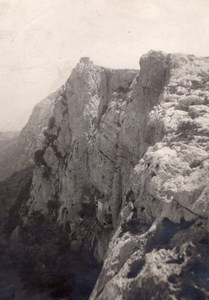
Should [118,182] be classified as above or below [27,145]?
above

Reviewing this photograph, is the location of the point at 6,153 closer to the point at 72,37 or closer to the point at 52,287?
the point at 52,287

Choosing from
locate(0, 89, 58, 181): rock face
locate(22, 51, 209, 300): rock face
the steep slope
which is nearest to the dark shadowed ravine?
locate(22, 51, 209, 300): rock face

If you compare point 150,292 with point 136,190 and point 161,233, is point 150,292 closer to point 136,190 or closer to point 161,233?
point 161,233

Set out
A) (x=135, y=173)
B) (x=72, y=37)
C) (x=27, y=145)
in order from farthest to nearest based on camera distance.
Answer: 1. (x=72, y=37)
2. (x=27, y=145)
3. (x=135, y=173)

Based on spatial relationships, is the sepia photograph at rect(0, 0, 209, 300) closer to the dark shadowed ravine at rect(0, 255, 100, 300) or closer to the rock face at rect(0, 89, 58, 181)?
the dark shadowed ravine at rect(0, 255, 100, 300)

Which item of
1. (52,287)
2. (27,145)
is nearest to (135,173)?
(52,287)

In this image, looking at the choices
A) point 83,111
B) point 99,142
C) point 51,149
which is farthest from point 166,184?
point 51,149
